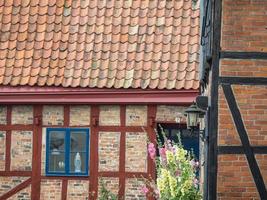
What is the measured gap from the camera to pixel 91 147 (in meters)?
18.4

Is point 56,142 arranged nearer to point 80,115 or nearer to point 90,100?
point 80,115

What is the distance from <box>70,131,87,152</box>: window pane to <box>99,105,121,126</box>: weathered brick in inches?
20.4

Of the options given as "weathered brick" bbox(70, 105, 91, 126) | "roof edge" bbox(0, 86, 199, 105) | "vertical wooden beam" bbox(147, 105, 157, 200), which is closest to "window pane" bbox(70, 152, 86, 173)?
"weathered brick" bbox(70, 105, 91, 126)

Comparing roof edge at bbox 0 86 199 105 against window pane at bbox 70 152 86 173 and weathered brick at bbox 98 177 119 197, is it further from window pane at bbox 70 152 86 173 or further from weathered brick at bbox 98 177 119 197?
weathered brick at bbox 98 177 119 197

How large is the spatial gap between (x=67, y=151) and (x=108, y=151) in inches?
34.8

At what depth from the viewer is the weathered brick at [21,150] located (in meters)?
18.4

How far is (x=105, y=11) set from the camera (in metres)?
19.4

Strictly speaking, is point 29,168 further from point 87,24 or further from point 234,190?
point 234,190

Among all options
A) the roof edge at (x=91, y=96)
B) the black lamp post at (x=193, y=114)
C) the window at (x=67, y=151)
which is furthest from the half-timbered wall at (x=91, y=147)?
the black lamp post at (x=193, y=114)

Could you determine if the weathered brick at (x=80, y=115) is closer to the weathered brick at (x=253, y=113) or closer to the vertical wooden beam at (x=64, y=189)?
the vertical wooden beam at (x=64, y=189)

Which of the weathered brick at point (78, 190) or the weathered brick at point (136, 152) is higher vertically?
the weathered brick at point (136, 152)

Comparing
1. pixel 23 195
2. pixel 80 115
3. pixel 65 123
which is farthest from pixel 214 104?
pixel 23 195

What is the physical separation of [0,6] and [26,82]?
85.9 inches

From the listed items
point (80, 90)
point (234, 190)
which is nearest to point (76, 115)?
point (80, 90)
